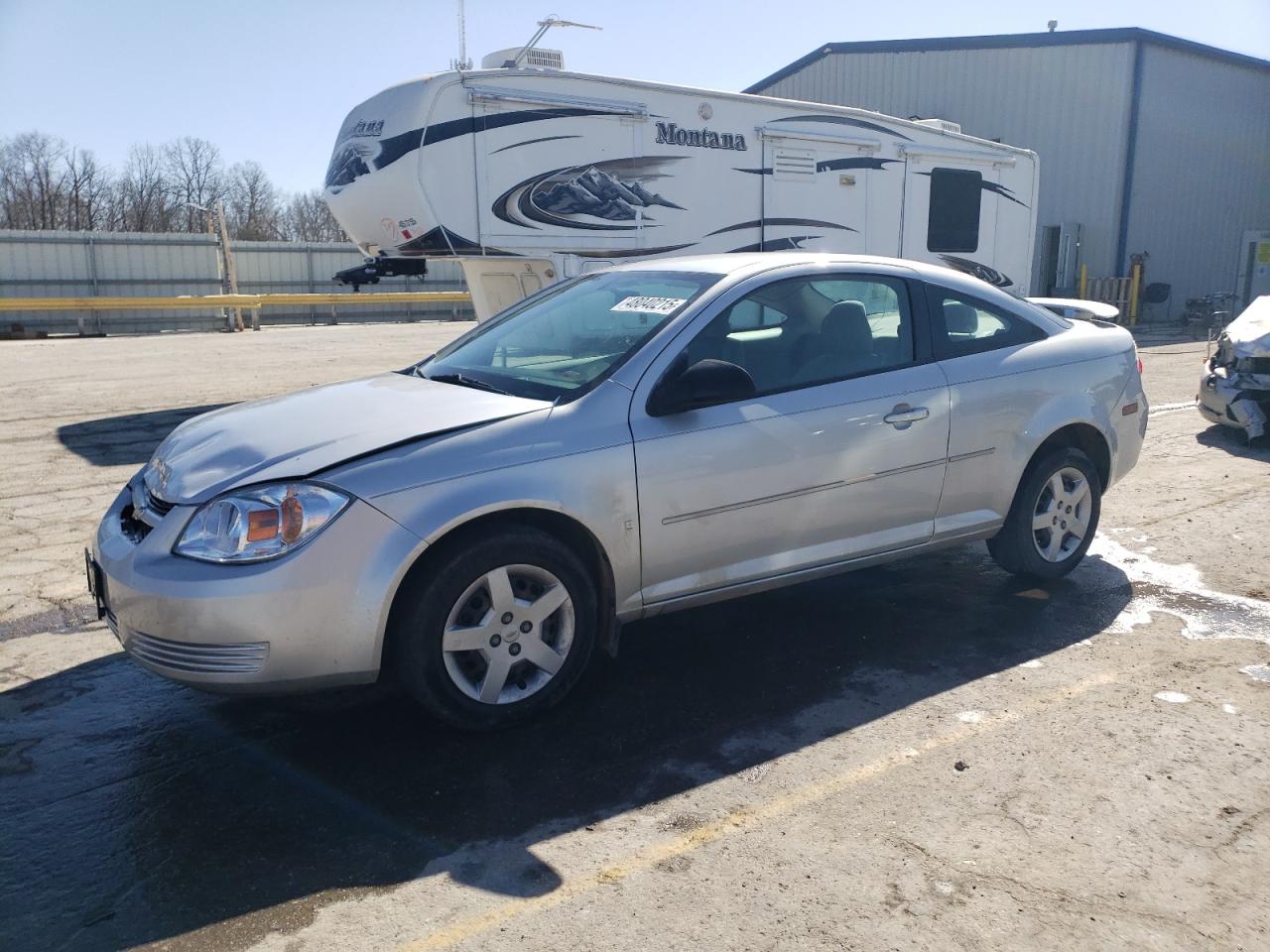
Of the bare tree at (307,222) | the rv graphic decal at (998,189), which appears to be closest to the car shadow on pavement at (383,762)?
the rv graphic decal at (998,189)

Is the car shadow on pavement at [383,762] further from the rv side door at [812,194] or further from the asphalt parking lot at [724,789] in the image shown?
the rv side door at [812,194]

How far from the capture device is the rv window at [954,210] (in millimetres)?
12992

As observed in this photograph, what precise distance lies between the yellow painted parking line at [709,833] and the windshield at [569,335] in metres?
1.59

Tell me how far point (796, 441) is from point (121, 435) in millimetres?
7268

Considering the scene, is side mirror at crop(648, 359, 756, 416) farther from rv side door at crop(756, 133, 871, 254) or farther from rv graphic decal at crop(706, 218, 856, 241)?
rv side door at crop(756, 133, 871, 254)

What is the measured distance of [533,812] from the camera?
3.21 m

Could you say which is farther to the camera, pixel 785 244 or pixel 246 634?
pixel 785 244

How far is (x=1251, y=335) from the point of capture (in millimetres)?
8773

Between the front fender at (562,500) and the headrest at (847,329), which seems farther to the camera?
the headrest at (847,329)

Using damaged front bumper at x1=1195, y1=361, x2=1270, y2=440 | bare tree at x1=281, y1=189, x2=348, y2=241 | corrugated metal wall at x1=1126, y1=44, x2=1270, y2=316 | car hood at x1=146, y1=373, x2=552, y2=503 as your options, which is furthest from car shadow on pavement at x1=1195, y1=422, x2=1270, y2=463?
bare tree at x1=281, y1=189, x2=348, y2=241

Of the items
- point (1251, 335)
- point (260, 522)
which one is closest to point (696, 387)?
point (260, 522)

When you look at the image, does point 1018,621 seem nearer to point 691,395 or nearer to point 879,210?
point 691,395

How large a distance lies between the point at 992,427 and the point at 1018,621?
2.86 feet

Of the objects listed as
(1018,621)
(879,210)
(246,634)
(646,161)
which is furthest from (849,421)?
(879,210)
